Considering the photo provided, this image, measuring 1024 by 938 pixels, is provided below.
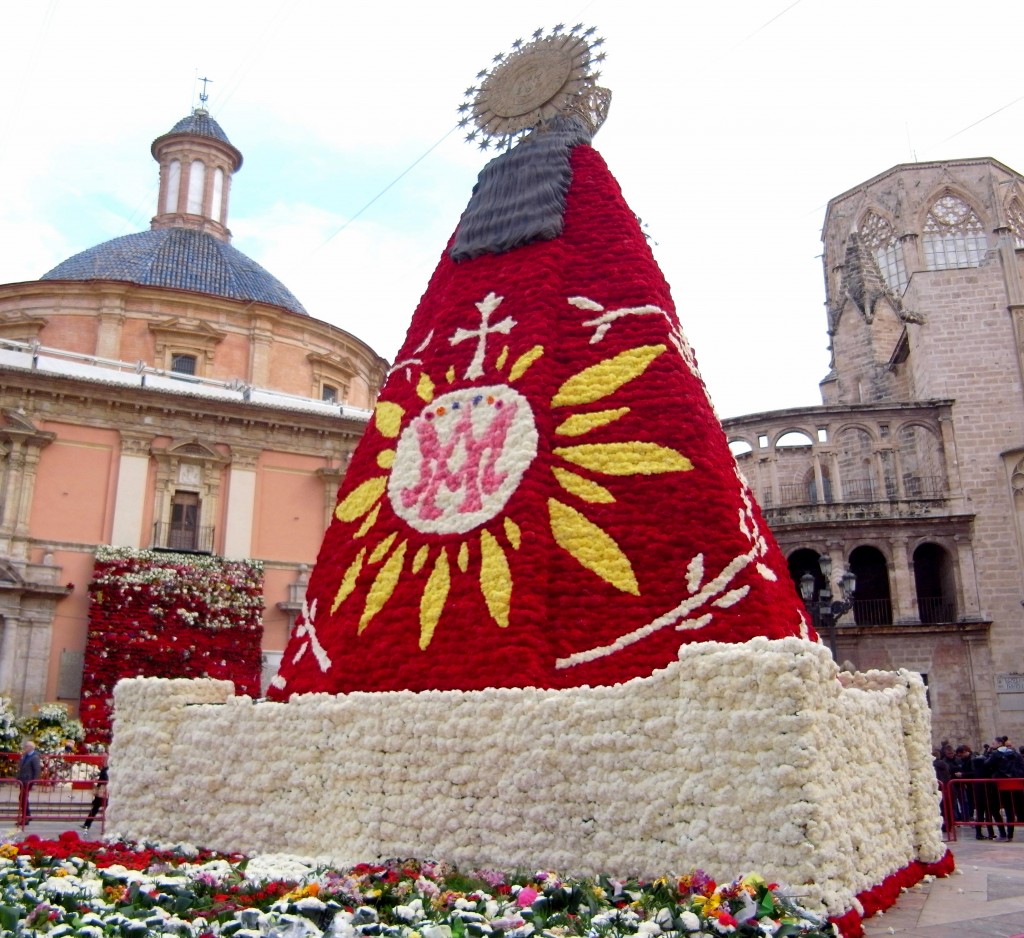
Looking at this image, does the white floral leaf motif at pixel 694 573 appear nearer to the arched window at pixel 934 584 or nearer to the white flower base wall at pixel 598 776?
the white flower base wall at pixel 598 776

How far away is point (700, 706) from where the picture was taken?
19.2 ft

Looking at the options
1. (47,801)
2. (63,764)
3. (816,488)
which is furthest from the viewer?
(816,488)

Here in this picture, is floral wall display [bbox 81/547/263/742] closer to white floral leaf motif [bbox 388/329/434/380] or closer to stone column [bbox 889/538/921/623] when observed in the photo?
white floral leaf motif [bbox 388/329/434/380]

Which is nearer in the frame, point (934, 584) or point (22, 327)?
point (22, 327)

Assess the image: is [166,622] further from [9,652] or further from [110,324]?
[110,324]

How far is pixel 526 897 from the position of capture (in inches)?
209

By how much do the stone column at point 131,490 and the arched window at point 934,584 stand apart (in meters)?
18.4

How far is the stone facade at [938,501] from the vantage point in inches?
946

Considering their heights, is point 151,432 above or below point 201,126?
below

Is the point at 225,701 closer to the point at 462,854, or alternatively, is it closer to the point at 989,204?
the point at 462,854

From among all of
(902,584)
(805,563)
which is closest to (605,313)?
(902,584)

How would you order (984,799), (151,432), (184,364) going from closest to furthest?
(984,799), (151,432), (184,364)

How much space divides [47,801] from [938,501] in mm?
20993

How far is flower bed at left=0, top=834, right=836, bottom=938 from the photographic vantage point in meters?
4.80
